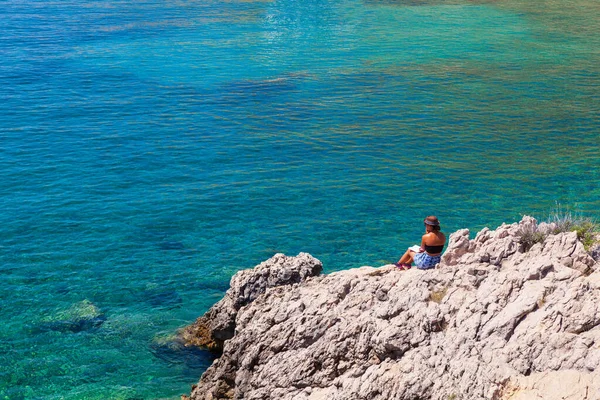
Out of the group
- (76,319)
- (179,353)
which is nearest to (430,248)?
(179,353)

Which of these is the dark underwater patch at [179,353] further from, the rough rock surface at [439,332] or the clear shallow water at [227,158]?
the rough rock surface at [439,332]

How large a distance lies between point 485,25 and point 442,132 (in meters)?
33.7

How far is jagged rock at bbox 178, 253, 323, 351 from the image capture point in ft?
69.7

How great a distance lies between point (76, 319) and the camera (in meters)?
24.5

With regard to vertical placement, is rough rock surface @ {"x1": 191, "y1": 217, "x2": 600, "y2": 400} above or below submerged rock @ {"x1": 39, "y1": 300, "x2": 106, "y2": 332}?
above

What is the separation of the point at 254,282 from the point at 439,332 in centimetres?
694

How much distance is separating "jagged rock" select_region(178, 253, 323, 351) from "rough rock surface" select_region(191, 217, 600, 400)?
3.31 feet

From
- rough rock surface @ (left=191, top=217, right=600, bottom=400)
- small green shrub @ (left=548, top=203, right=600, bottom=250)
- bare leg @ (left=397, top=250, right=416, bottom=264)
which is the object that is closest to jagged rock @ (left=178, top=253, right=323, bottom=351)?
rough rock surface @ (left=191, top=217, right=600, bottom=400)

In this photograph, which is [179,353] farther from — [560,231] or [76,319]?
[560,231]

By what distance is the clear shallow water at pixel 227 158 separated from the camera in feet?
83.1

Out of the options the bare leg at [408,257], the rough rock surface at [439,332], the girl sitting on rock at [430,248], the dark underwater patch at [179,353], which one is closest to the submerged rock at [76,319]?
the dark underwater patch at [179,353]

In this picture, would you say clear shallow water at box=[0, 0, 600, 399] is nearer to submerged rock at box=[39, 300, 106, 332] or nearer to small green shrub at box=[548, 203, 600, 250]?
submerged rock at box=[39, 300, 106, 332]

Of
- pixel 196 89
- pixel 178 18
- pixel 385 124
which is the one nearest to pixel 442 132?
pixel 385 124

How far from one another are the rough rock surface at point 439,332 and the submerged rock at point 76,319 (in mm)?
6037
